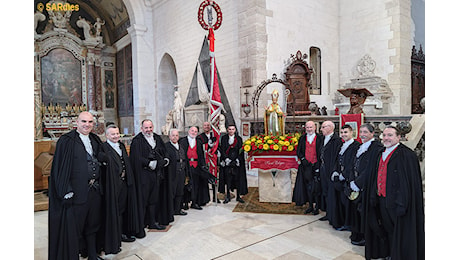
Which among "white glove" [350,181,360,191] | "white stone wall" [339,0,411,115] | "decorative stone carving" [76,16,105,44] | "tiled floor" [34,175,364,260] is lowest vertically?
"tiled floor" [34,175,364,260]

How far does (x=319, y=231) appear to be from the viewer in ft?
16.0

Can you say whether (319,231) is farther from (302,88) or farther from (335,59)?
(335,59)

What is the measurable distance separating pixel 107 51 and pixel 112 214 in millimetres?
19393

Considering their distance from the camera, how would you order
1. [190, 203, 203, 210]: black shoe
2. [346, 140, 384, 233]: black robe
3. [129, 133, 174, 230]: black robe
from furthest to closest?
[190, 203, 203, 210]: black shoe → [129, 133, 174, 230]: black robe → [346, 140, 384, 233]: black robe

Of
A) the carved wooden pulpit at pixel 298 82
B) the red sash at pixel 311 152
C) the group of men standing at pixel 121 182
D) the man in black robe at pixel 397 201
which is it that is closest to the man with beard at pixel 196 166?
the group of men standing at pixel 121 182

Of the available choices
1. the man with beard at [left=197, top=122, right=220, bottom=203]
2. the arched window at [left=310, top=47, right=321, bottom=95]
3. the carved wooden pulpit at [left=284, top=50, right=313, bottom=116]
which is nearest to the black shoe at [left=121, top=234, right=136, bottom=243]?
the man with beard at [left=197, top=122, right=220, bottom=203]

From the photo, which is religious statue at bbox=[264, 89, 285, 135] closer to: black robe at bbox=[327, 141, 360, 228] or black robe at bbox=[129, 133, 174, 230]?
black robe at bbox=[327, 141, 360, 228]

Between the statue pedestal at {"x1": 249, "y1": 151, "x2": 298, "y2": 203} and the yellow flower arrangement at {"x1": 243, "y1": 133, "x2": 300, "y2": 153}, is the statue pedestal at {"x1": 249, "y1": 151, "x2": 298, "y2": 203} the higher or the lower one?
the lower one

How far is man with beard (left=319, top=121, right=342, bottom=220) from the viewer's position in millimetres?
4910

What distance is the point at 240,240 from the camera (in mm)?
4574

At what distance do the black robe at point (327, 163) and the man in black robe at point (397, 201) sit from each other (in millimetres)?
1235

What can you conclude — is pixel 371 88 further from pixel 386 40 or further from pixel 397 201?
pixel 397 201

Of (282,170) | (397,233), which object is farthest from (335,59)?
(397,233)

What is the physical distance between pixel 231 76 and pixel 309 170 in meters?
6.92
